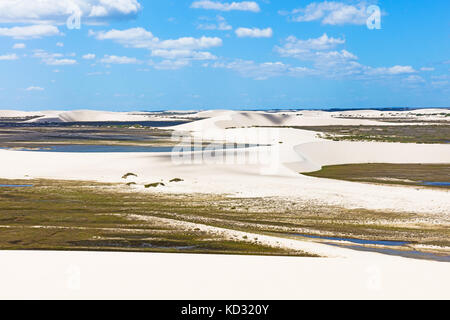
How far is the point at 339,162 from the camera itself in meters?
51.4

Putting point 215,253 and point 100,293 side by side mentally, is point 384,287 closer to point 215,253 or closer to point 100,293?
point 215,253

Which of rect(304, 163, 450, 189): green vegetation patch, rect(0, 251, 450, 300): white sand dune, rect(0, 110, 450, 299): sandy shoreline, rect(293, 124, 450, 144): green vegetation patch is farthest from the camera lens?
rect(293, 124, 450, 144): green vegetation patch

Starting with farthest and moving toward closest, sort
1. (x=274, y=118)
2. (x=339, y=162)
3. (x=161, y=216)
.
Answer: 1. (x=274, y=118)
2. (x=339, y=162)
3. (x=161, y=216)

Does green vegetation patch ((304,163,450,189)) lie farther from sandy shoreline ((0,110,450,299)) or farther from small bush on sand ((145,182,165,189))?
small bush on sand ((145,182,165,189))

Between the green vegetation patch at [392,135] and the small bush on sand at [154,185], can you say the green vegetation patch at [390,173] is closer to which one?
the small bush on sand at [154,185]

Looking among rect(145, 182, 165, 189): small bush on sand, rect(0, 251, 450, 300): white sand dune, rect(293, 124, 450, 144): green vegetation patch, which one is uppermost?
rect(293, 124, 450, 144): green vegetation patch

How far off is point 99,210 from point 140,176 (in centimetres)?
1224

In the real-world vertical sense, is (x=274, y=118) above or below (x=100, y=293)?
above

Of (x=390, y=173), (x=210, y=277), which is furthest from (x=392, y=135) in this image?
(x=210, y=277)

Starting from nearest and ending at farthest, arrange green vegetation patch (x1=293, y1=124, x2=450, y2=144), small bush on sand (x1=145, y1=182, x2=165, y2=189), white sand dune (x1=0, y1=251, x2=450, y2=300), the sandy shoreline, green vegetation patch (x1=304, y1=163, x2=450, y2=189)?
white sand dune (x1=0, y1=251, x2=450, y2=300), the sandy shoreline, small bush on sand (x1=145, y1=182, x2=165, y2=189), green vegetation patch (x1=304, y1=163, x2=450, y2=189), green vegetation patch (x1=293, y1=124, x2=450, y2=144)

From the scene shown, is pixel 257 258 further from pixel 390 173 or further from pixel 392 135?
pixel 392 135

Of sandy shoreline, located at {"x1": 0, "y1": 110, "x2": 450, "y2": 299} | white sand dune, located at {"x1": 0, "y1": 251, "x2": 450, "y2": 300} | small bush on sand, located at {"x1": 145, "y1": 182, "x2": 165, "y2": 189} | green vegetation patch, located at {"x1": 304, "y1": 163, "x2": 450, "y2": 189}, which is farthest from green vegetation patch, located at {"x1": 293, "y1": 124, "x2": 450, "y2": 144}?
white sand dune, located at {"x1": 0, "y1": 251, "x2": 450, "y2": 300}
